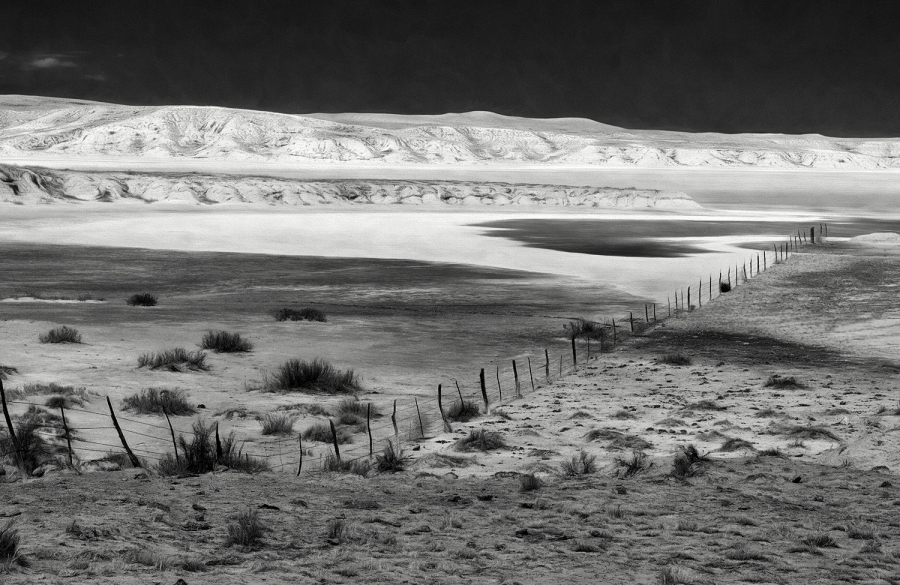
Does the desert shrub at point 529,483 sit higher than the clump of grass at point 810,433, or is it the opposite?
the desert shrub at point 529,483

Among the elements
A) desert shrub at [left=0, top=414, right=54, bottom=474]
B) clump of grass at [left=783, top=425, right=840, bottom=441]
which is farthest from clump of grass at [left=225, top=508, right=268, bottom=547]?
clump of grass at [left=783, top=425, right=840, bottom=441]

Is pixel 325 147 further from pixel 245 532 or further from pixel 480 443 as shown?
pixel 245 532

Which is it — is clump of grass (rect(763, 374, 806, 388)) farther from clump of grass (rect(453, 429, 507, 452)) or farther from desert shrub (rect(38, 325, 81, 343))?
desert shrub (rect(38, 325, 81, 343))

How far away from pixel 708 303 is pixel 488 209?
137 ft

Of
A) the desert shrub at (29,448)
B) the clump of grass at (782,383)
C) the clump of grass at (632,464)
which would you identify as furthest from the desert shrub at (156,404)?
the clump of grass at (782,383)

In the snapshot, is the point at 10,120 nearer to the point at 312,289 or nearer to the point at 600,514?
the point at 312,289

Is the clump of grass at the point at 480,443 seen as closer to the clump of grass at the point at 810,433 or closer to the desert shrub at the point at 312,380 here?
the clump of grass at the point at 810,433

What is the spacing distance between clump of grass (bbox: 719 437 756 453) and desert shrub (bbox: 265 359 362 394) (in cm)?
514

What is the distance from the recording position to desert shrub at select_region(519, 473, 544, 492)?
9.23 metres

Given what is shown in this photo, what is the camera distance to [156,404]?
12.3 metres

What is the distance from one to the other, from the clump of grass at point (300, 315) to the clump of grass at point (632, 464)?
35.5ft

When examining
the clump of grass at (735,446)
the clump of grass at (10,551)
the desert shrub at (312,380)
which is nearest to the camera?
the clump of grass at (10,551)

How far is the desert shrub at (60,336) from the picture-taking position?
16.6m

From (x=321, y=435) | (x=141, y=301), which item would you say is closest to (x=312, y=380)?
(x=321, y=435)
